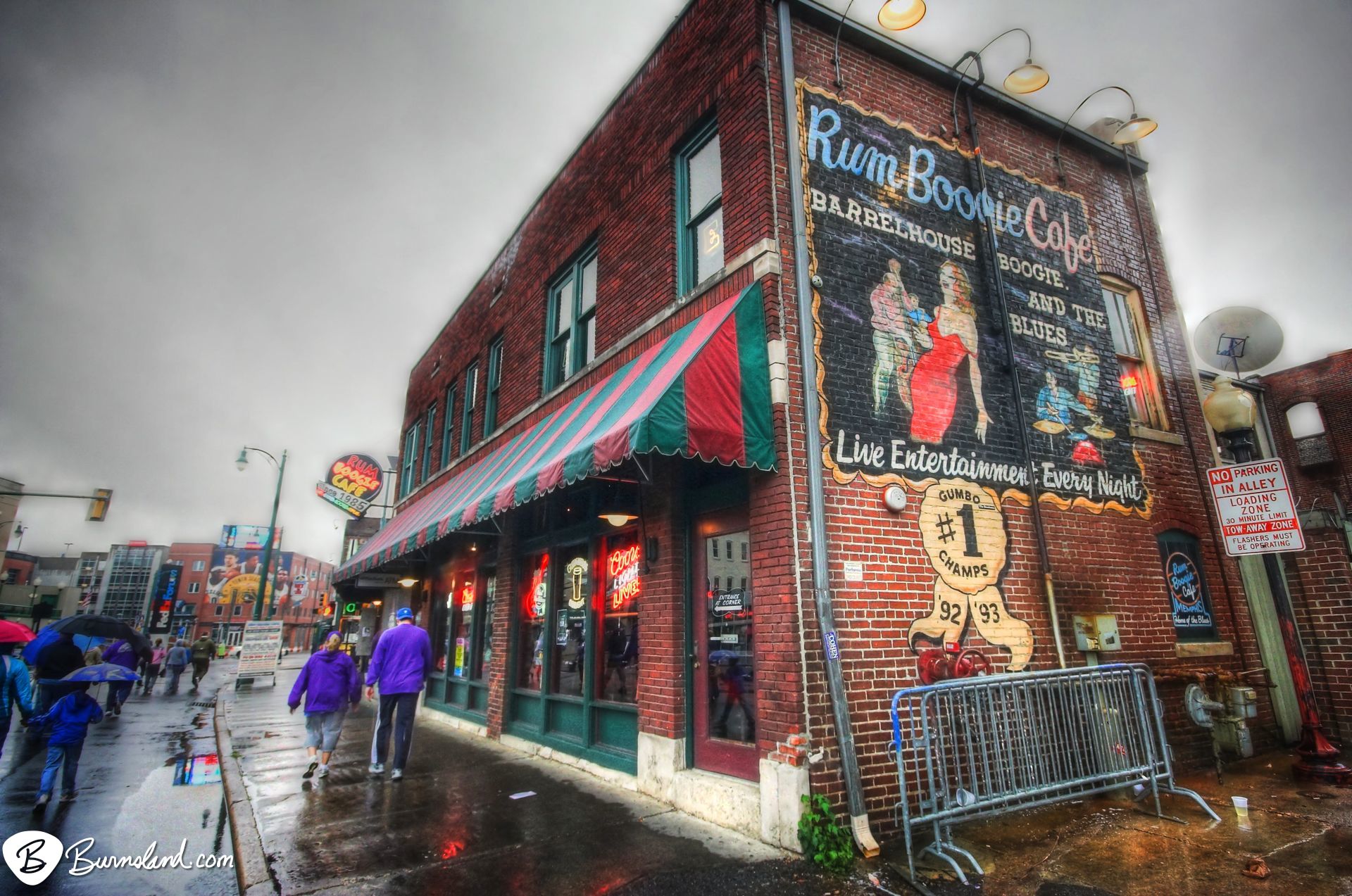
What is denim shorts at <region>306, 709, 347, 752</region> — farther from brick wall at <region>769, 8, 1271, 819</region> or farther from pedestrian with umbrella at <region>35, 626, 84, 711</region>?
brick wall at <region>769, 8, 1271, 819</region>

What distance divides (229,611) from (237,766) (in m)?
102

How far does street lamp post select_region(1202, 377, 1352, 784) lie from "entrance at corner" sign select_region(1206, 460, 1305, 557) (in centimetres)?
26

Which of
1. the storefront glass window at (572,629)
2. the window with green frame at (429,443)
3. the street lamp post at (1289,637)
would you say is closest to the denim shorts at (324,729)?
the storefront glass window at (572,629)

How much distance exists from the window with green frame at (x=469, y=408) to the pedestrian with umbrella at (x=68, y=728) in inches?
318

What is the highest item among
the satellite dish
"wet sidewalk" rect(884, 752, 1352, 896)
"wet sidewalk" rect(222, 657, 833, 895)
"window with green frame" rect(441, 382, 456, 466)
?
"window with green frame" rect(441, 382, 456, 466)

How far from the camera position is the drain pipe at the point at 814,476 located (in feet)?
16.2

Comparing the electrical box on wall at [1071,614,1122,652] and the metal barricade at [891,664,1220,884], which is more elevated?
the electrical box on wall at [1071,614,1122,652]

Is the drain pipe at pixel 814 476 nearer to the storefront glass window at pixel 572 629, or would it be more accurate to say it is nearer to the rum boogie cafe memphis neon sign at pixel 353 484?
the storefront glass window at pixel 572 629

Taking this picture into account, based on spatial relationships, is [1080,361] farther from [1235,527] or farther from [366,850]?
[366,850]

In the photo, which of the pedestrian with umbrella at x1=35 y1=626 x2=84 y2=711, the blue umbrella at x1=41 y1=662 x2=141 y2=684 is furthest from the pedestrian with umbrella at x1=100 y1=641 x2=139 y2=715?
the blue umbrella at x1=41 y1=662 x2=141 y2=684

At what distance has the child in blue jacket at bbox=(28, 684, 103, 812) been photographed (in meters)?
6.59

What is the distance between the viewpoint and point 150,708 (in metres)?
16.6

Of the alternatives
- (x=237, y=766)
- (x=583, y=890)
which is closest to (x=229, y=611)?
(x=237, y=766)

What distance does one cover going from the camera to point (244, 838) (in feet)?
17.7
